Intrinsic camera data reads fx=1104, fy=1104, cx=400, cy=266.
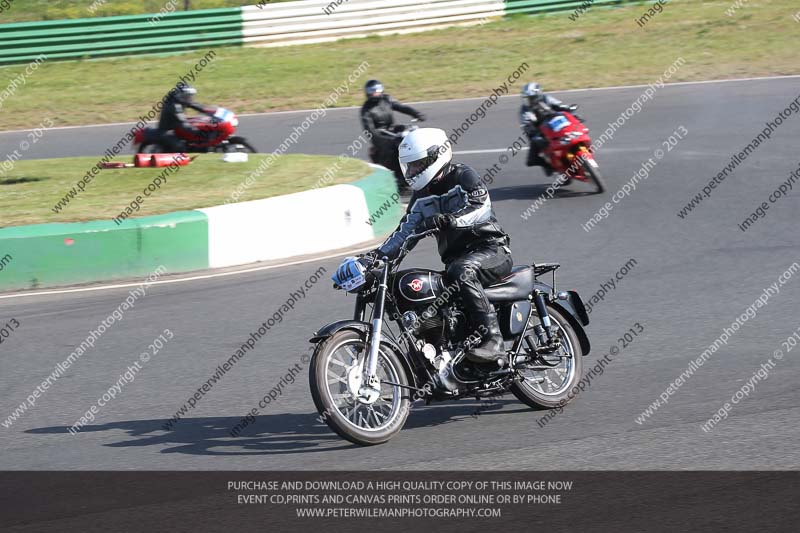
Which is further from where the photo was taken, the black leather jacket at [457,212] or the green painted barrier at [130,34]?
the green painted barrier at [130,34]

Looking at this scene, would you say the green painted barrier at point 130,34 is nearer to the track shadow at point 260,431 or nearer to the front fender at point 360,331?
the track shadow at point 260,431

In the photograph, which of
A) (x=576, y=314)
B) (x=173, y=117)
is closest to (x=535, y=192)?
(x=173, y=117)

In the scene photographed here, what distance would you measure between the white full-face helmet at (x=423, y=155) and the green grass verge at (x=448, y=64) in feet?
56.4

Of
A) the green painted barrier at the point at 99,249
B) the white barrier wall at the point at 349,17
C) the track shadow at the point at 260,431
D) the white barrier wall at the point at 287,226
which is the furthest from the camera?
the white barrier wall at the point at 349,17

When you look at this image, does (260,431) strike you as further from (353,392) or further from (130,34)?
(130,34)

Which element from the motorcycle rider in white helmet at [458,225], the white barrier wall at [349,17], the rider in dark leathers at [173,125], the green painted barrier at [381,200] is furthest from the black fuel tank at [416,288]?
the white barrier wall at [349,17]

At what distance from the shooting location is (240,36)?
2962 centimetres

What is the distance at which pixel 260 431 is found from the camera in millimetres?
6785

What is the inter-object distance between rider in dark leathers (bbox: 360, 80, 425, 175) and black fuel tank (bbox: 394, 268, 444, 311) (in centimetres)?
915

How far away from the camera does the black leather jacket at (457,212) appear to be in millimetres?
6660

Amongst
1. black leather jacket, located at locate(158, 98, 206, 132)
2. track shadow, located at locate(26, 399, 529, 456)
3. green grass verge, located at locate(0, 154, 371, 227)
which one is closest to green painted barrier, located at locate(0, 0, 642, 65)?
black leather jacket, located at locate(158, 98, 206, 132)
